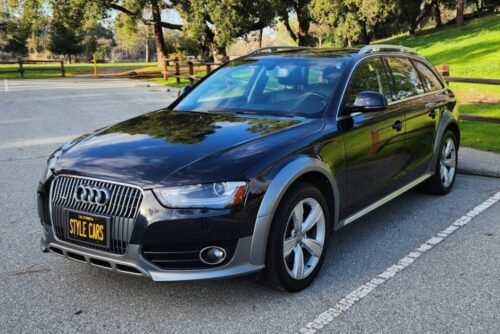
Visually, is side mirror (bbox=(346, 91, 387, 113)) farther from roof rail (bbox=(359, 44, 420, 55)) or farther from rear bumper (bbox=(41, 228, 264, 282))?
rear bumper (bbox=(41, 228, 264, 282))

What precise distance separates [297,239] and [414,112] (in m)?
2.30

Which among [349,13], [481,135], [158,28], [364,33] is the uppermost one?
[349,13]

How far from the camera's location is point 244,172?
3.36 m

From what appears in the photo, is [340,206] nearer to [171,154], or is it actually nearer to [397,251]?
[397,251]

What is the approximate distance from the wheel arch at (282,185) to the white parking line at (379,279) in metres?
0.52

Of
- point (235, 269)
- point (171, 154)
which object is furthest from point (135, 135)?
point (235, 269)

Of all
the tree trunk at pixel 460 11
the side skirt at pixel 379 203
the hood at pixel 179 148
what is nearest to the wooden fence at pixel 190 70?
the side skirt at pixel 379 203

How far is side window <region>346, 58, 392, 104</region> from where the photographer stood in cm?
463

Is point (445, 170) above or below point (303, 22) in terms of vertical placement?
below

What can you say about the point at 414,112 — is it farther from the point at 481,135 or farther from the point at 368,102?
the point at 481,135

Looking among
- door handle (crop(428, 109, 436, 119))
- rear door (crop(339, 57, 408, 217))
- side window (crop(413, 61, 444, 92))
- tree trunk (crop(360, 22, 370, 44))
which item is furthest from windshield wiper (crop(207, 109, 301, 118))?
tree trunk (crop(360, 22, 370, 44))

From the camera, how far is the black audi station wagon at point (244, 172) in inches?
129

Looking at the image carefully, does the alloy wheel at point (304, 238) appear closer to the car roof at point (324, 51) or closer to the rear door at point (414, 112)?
the rear door at point (414, 112)

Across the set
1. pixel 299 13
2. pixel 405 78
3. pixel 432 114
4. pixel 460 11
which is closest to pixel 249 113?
pixel 405 78
